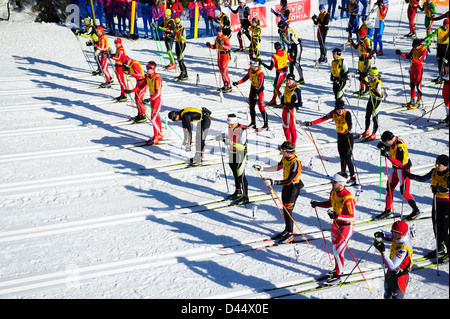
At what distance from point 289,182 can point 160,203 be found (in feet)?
9.49

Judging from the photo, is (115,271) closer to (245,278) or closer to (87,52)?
(245,278)

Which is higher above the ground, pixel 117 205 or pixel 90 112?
pixel 90 112

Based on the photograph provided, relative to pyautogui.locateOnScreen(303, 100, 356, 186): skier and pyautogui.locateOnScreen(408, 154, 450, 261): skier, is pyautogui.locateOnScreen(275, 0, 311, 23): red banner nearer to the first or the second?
pyautogui.locateOnScreen(303, 100, 356, 186): skier

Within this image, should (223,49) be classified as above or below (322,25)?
below

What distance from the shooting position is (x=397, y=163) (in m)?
8.57

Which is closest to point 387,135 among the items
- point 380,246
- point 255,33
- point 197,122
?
point 380,246

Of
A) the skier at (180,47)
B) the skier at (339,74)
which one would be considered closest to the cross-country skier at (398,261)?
the skier at (339,74)

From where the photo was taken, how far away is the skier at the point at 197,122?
35.8 ft

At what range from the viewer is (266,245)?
332 inches

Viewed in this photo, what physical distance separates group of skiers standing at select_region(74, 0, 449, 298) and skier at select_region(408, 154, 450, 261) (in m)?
0.01

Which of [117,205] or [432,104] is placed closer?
[117,205]

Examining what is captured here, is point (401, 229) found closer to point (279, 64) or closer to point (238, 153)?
point (238, 153)
